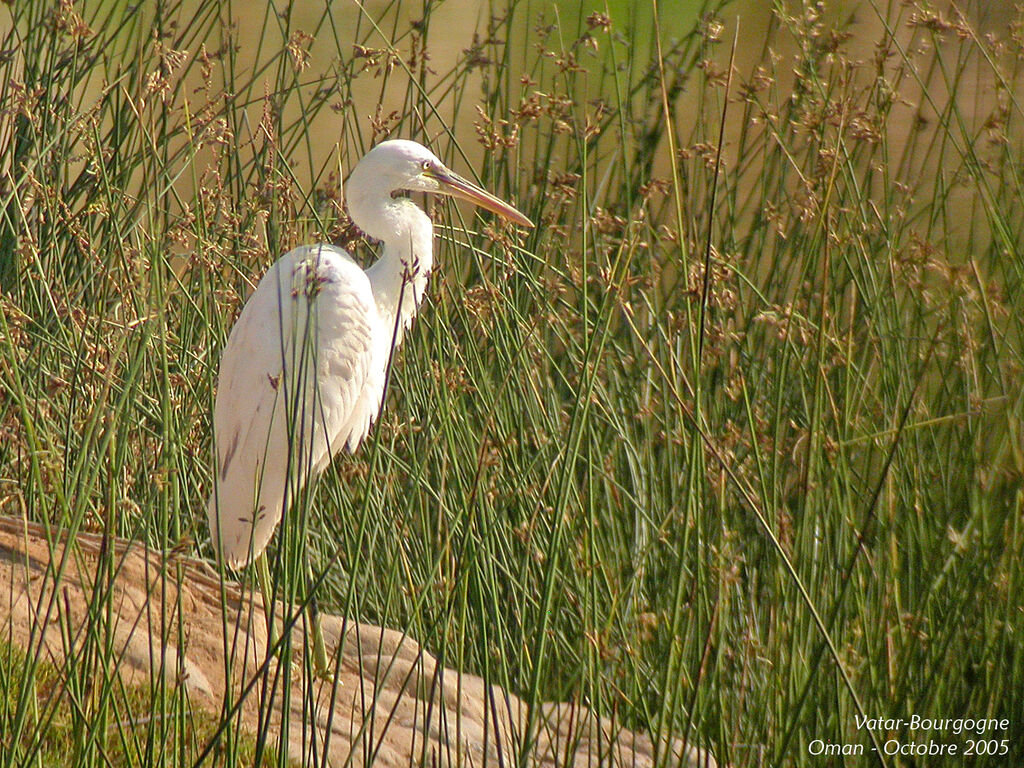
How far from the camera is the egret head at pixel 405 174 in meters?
2.44

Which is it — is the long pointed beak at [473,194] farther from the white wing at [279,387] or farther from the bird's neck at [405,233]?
the white wing at [279,387]

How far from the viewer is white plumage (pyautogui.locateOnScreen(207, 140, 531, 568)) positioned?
240 centimetres

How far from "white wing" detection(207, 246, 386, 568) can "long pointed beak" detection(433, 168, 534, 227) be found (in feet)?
0.84

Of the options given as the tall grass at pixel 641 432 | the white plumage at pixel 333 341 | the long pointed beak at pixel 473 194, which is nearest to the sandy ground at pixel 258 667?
the tall grass at pixel 641 432

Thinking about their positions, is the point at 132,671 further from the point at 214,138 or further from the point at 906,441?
the point at 906,441

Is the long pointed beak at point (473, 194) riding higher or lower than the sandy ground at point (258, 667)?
→ higher

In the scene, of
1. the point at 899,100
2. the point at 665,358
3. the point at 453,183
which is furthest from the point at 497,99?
the point at 899,100

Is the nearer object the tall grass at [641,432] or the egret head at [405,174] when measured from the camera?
the tall grass at [641,432]

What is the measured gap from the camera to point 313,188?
254cm

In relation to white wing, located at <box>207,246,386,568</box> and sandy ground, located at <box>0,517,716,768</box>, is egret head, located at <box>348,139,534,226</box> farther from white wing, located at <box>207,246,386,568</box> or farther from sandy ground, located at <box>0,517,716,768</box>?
sandy ground, located at <box>0,517,716,768</box>

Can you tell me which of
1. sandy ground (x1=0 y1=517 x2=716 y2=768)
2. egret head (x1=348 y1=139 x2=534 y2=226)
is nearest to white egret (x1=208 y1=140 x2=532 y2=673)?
egret head (x1=348 y1=139 x2=534 y2=226)

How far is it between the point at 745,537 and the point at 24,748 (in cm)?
114

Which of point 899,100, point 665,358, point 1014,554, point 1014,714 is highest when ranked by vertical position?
point 899,100

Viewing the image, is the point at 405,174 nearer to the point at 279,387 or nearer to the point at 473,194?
the point at 473,194
